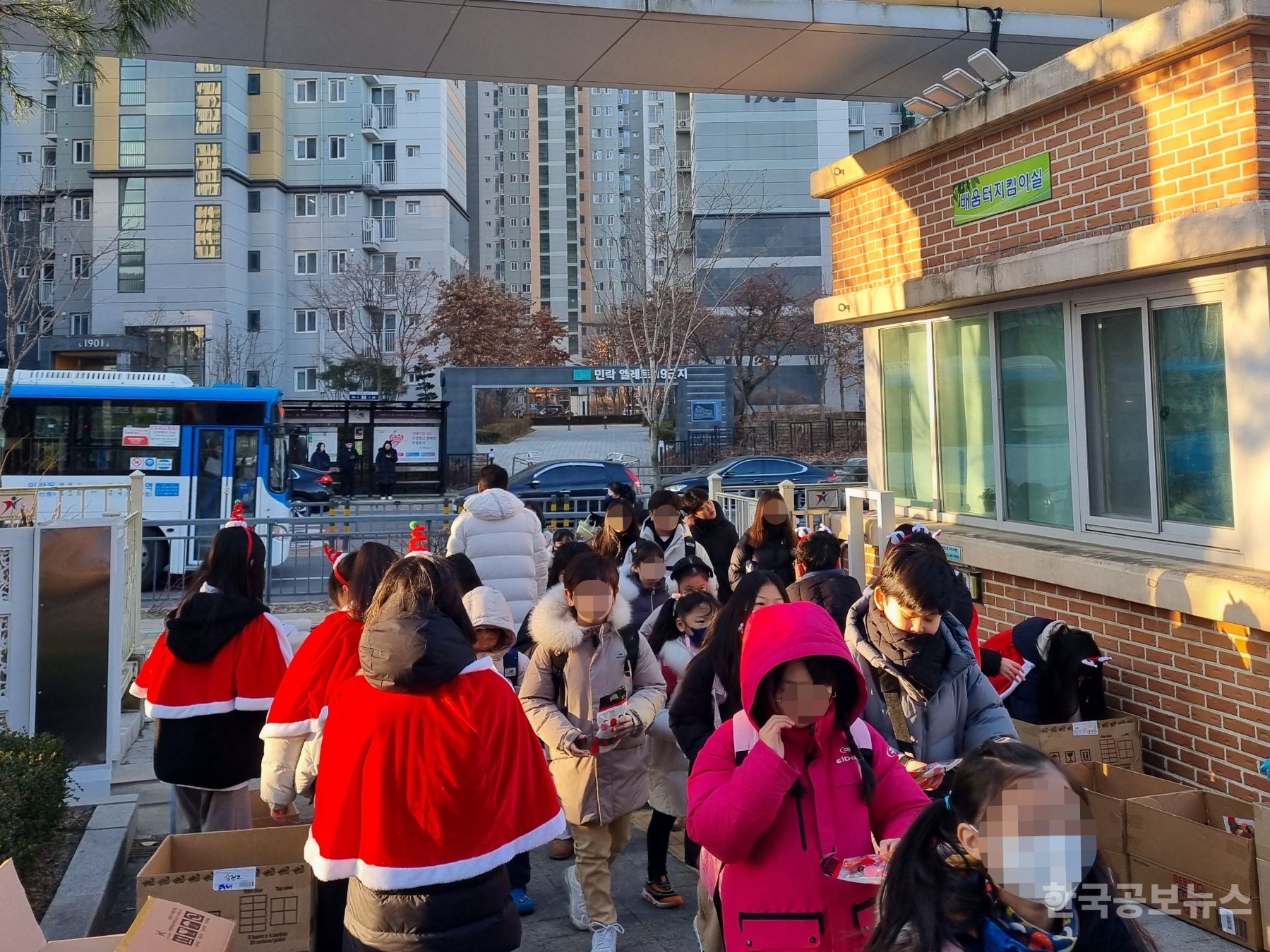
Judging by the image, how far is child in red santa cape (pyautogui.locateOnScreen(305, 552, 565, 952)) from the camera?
2.89 metres

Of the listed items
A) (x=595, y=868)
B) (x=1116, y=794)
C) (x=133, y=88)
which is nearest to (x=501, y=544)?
(x=595, y=868)

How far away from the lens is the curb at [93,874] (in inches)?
171

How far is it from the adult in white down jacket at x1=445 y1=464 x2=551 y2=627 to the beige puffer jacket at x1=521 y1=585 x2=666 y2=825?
2460mm

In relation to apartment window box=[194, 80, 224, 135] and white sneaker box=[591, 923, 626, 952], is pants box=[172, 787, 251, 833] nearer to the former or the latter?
white sneaker box=[591, 923, 626, 952]

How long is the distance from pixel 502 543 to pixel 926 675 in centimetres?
387

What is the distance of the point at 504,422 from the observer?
46.1 meters

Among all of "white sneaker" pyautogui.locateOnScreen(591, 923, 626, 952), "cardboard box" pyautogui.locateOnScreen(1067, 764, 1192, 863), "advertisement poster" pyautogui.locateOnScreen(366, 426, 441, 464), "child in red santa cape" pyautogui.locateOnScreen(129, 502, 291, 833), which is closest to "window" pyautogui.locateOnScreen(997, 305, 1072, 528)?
"cardboard box" pyautogui.locateOnScreen(1067, 764, 1192, 863)

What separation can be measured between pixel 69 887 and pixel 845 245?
747 cm

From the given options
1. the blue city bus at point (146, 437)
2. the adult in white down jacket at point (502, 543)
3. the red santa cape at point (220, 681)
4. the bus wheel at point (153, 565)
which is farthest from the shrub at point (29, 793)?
the blue city bus at point (146, 437)

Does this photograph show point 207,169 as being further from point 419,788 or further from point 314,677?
point 419,788

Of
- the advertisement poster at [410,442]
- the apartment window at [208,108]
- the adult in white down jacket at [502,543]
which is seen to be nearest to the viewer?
the adult in white down jacket at [502,543]

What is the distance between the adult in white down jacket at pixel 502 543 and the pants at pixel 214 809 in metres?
2.46

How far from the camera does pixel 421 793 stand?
2.89 metres

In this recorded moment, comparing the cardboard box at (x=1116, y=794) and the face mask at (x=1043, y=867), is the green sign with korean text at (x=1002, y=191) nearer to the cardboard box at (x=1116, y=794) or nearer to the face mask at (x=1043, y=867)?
the cardboard box at (x=1116, y=794)
